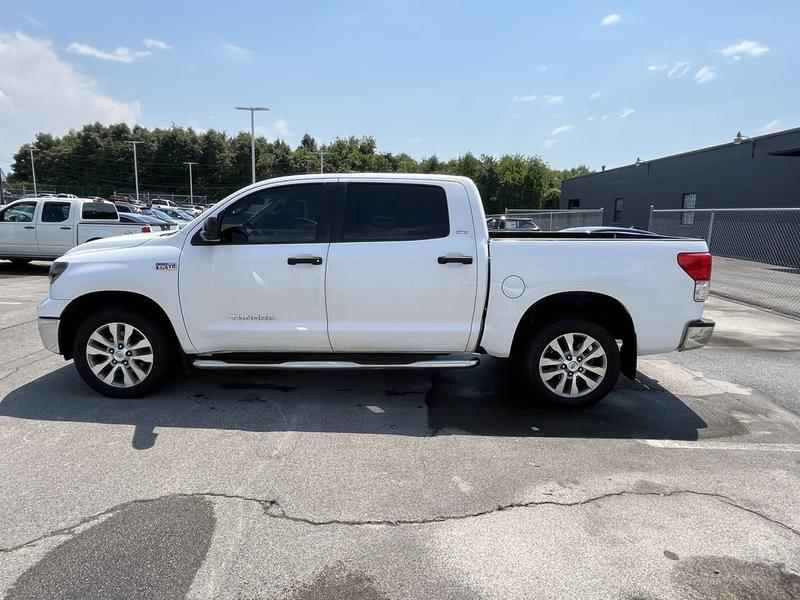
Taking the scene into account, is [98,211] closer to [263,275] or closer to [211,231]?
[211,231]

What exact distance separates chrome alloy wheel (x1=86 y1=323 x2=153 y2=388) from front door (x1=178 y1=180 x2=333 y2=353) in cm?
50

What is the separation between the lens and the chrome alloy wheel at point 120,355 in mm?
4609

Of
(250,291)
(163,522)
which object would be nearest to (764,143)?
(250,291)

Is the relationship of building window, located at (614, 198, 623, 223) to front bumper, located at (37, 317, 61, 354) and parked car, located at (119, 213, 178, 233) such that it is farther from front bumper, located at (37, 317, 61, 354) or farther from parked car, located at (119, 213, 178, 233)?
front bumper, located at (37, 317, 61, 354)

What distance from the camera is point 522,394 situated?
16.7 ft

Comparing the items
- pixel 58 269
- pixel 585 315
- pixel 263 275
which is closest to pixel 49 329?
pixel 58 269

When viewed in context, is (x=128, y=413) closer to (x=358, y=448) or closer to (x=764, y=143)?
(x=358, y=448)

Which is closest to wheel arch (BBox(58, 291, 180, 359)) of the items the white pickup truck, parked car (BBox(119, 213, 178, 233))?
parked car (BBox(119, 213, 178, 233))

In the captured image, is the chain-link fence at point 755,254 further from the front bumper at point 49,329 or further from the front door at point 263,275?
the front bumper at point 49,329

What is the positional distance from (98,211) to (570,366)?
43.7 feet

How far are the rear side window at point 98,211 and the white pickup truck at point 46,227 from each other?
3.5 inches

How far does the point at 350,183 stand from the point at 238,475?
8.47ft

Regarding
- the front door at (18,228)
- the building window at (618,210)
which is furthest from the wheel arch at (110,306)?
the building window at (618,210)

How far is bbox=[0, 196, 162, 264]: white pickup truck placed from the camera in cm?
1291
